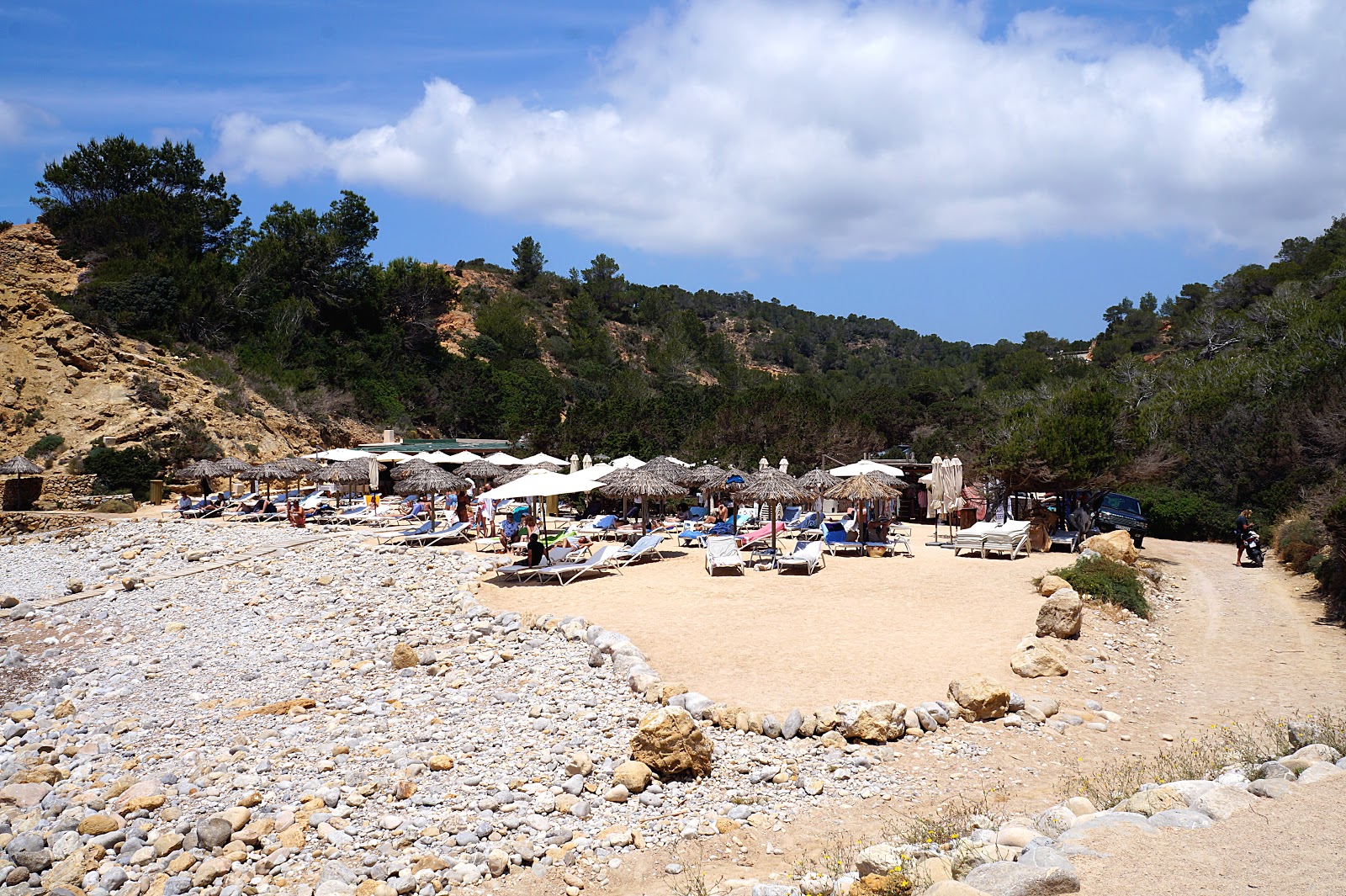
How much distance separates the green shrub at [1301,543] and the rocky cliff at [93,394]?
33.2m

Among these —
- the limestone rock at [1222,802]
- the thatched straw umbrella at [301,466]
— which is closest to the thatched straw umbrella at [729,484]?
the limestone rock at [1222,802]

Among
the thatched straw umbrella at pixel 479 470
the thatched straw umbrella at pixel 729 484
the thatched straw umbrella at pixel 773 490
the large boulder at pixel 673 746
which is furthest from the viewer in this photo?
the thatched straw umbrella at pixel 479 470

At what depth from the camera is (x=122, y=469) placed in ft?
94.0

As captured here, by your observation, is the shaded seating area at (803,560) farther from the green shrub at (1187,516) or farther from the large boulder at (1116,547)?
the green shrub at (1187,516)

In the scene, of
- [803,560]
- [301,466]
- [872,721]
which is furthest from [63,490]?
[872,721]

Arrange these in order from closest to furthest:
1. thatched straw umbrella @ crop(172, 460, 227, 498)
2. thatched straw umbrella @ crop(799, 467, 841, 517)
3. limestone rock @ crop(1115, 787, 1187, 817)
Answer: limestone rock @ crop(1115, 787, 1187, 817) < thatched straw umbrella @ crop(799, 467, 841, 517) < thatched straw umbrella @ crop(172, 460, 227, 498)

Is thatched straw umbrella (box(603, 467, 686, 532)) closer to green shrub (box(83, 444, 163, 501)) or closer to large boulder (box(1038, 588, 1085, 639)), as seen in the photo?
large boulder (box(1038, 588, 1085, 639))

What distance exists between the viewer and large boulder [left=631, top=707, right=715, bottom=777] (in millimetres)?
6984

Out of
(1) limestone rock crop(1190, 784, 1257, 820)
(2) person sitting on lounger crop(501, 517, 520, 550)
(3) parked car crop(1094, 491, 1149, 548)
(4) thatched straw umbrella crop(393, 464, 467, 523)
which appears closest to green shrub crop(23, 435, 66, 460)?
(4) thatched straw umbrella crop(393, 464, 467, 523)

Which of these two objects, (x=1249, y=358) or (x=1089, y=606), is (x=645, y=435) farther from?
(x=1089, y=606)

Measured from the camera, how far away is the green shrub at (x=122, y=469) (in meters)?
28.4

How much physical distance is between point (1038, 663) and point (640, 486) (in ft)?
31.2

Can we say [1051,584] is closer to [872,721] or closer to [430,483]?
[872,721]

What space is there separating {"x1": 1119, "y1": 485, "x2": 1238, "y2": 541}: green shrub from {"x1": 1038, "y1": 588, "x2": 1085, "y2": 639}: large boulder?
41.1ft
